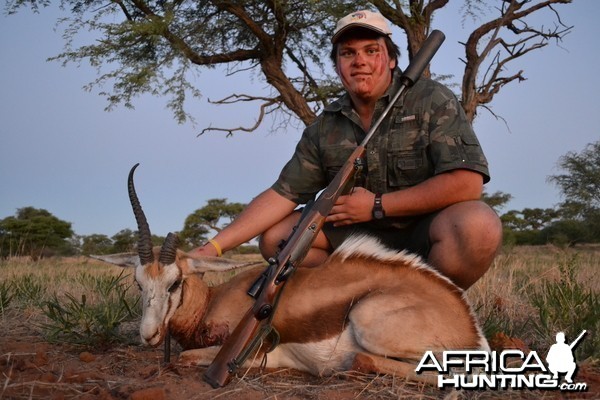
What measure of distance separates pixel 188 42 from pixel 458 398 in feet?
46.5

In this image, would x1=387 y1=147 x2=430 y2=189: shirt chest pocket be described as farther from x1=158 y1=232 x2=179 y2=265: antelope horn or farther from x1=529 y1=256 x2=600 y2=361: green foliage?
x1=158 y1=232 x2=179 y2=265: antelope horn

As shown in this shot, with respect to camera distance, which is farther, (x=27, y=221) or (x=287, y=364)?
(x=27, y=221)

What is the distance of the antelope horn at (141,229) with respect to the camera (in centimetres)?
359

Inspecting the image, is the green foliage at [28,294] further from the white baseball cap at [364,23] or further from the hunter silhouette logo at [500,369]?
the hunter silhouette logo at [500,369]

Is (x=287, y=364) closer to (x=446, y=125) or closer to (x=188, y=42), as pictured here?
(x=446, y=125)

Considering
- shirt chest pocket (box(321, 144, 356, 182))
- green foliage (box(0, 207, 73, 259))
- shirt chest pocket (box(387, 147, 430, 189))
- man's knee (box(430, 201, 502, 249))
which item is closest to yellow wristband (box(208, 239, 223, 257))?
shirt chest pocket (box(321, 144, 356, 182))

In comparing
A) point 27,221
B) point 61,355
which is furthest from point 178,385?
point 27,221

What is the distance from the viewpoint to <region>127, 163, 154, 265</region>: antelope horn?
3594 mm

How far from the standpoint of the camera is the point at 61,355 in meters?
3.80

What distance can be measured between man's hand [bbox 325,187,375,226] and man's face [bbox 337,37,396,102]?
0.74 m

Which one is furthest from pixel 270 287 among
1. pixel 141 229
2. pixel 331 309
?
pixel 141 229

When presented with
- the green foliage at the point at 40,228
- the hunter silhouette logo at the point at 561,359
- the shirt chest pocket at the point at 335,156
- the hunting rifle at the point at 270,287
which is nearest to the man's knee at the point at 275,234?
the shirt chest pocket at the point at 335,156

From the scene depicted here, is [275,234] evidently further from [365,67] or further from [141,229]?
[365,67]

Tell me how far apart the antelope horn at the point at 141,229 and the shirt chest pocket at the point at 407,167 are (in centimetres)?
168
